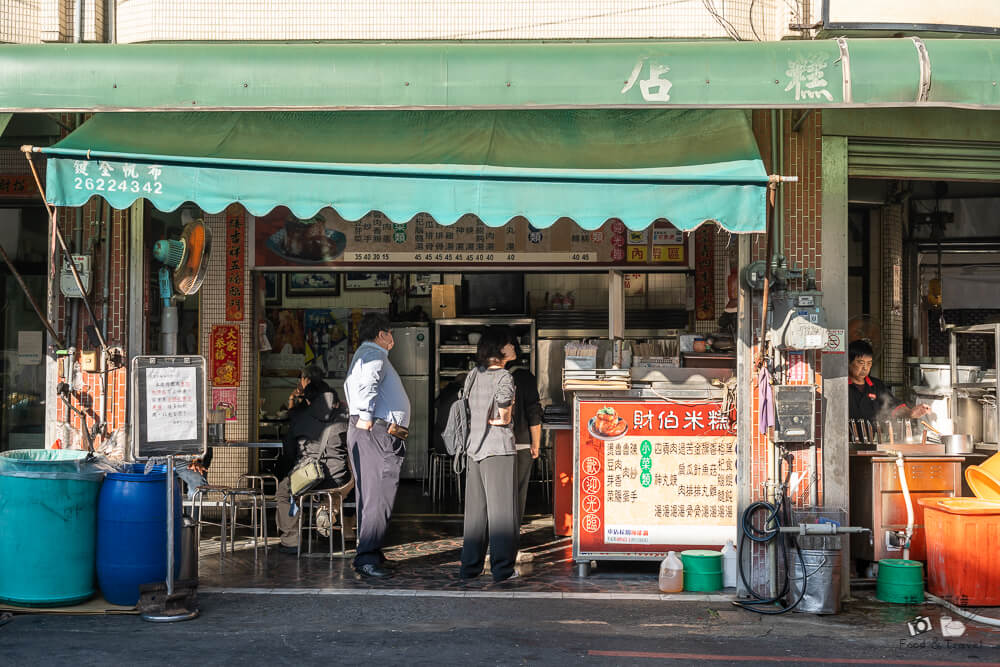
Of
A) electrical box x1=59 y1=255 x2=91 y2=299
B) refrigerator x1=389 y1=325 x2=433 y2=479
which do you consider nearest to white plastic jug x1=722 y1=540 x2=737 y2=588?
electrical box x1=59 y1=255 x2=91 y2=299

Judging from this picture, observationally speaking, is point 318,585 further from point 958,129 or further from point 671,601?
point 958,129

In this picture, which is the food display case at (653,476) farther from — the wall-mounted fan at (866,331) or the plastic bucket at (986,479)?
the wall-mounted fan at (866,331)

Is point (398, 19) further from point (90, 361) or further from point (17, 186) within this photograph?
point (17, 186)

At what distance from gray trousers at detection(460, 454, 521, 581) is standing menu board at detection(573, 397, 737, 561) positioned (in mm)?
629

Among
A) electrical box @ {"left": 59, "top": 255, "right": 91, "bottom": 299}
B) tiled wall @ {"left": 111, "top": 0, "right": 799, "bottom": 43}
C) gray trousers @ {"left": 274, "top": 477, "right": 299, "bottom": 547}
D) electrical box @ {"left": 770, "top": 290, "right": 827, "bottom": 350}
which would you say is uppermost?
tiled wall @ {"left": 111, "top": 0, "right": 799, "bottom": 43}

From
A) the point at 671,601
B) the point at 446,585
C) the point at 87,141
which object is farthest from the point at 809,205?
the point at 87,141

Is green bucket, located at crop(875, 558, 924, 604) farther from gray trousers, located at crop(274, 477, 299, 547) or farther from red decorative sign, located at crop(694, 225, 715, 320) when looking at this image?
gray trousers, located at crop(274, 477, 299, 547)

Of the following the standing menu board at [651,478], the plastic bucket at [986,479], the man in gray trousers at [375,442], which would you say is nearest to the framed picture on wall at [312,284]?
the man in gray trousers at [375,442]

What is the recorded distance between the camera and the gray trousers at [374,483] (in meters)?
8.48

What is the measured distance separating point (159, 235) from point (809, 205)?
5413 mm

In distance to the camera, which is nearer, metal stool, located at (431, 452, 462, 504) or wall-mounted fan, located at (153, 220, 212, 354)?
wall-mounted fan, located at (153, 220, 212, 354)

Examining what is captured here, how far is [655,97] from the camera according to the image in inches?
285

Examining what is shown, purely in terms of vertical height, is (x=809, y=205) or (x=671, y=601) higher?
(x=809, y=205)

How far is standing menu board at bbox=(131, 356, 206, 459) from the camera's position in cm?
725
